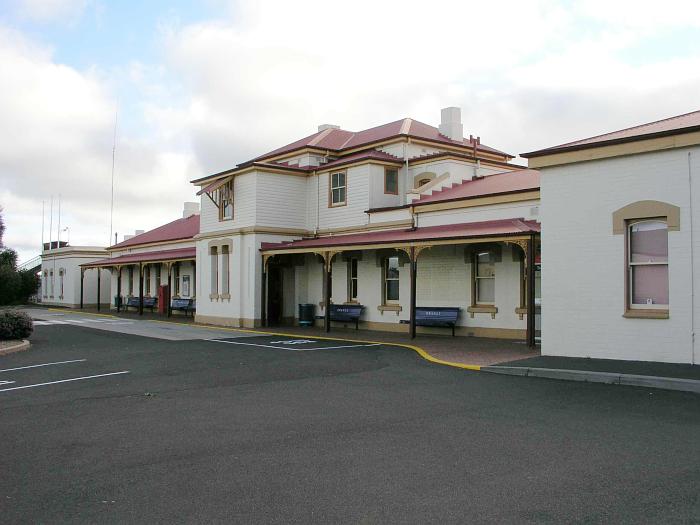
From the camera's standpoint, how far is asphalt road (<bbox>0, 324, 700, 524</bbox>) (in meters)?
5.27

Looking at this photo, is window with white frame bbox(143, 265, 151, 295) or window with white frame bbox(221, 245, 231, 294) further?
window with white frame bbox(143, 265, 151, 295)

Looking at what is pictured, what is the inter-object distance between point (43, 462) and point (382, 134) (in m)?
23.5

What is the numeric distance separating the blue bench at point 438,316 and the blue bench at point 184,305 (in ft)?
49.7

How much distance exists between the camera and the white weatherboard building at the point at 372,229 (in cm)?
2033

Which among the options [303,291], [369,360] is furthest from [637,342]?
[303,291]

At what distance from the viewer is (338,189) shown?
2655 cm

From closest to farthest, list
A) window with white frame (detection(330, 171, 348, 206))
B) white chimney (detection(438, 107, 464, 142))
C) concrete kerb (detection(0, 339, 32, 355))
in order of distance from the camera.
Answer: concrete kerb (detection(0, 339, 32, 355)), window with white frame (detection(330, 171, 348, 206)), white chimney (detection(438, 107, 464, 142))

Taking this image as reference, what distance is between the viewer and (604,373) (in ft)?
37.6

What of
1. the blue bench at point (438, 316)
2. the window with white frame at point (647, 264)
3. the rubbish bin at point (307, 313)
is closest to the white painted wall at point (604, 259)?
the window with white frame at point (647, 264)

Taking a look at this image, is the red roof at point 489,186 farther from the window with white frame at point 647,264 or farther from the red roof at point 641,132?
the window with white frame at point 647,264

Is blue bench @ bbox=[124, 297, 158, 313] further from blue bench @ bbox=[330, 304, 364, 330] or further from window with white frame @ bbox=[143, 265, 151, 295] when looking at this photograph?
blue bench @ bbox=[330, 304, 364, 330]

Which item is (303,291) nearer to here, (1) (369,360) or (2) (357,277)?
(2) (357,277)

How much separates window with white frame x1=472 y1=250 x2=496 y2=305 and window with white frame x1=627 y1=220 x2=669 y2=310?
7115mm

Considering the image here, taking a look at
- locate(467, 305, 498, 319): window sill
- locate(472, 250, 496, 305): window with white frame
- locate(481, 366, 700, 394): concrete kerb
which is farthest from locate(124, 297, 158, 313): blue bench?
locate(481, 366, 700, 394): concrete kerb
